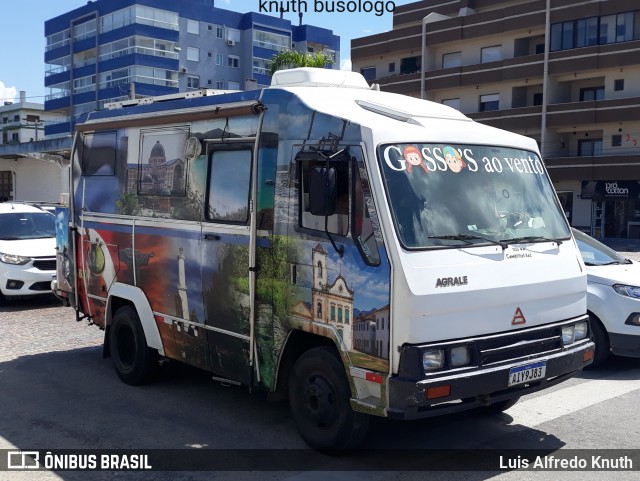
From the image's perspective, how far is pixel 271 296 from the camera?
615cm

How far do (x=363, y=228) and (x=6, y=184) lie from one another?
5236 centimetres

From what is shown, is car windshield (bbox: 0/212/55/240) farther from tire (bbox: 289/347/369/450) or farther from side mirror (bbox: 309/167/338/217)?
side mirror (bbox: 309/167/338/217)

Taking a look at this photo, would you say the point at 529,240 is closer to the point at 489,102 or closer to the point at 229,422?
the point at 229,422

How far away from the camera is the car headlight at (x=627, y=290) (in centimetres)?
883

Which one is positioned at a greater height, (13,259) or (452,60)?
(452,60)

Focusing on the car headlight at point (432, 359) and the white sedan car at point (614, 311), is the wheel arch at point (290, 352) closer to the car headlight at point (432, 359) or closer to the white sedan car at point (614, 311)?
the car headlight at point (432, 359)

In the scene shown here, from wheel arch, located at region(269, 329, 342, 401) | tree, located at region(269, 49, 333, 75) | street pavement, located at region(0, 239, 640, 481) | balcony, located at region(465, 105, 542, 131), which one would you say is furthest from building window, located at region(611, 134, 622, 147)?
wheel arch, located at region(269, 329, 342, 401)

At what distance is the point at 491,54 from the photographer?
49.5 meters

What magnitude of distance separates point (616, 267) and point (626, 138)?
37015 millimetres

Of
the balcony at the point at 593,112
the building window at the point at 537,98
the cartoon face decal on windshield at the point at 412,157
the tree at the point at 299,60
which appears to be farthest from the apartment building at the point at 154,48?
the cartoon face decal on windshield at the point at 412,157

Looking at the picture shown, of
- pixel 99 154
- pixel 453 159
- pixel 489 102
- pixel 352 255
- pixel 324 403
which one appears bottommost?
pixel 324 403

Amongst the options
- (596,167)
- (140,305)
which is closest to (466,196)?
(140,305)

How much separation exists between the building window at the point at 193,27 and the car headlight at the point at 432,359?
75.0 meters

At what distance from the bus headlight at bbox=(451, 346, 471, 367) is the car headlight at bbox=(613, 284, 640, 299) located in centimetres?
432
